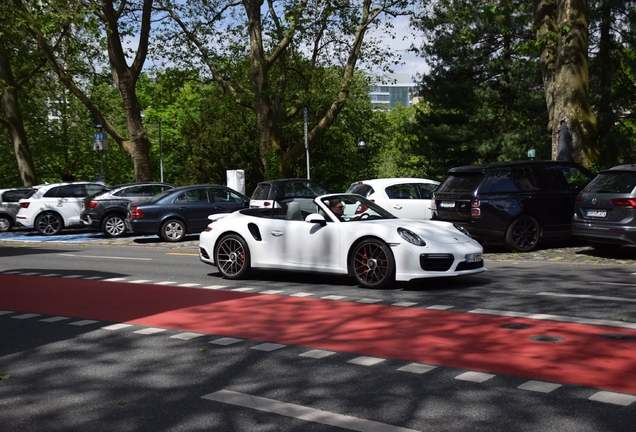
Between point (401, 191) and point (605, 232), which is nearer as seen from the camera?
point (605, 232)

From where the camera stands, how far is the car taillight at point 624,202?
14078 millimetres

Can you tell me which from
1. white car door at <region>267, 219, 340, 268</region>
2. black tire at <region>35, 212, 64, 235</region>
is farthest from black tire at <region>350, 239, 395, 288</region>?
black tire at <region>35, 212, 64, 235</region>

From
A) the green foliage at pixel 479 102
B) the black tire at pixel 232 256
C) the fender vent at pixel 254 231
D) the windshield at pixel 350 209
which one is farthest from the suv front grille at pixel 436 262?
the green foliage at pixel 479 102

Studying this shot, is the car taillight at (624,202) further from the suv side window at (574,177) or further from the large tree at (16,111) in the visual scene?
the large tree at (16,111)

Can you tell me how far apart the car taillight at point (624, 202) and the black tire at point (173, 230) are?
40.1 feet

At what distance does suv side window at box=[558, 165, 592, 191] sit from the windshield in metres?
6.50

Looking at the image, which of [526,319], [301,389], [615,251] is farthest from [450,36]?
Answer: [301,389]

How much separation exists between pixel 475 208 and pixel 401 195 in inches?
213

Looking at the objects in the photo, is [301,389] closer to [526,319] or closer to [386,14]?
[526,319]

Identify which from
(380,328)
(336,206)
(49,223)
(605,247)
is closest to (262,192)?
(49,223)

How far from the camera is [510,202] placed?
635 inches

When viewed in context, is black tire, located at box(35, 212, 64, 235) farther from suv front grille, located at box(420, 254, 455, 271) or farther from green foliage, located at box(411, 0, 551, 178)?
green foliage, located at box(411, 0, 551, 178)

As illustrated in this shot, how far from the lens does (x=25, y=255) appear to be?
19.5 m

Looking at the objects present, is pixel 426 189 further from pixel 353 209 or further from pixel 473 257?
pixel 473 257
